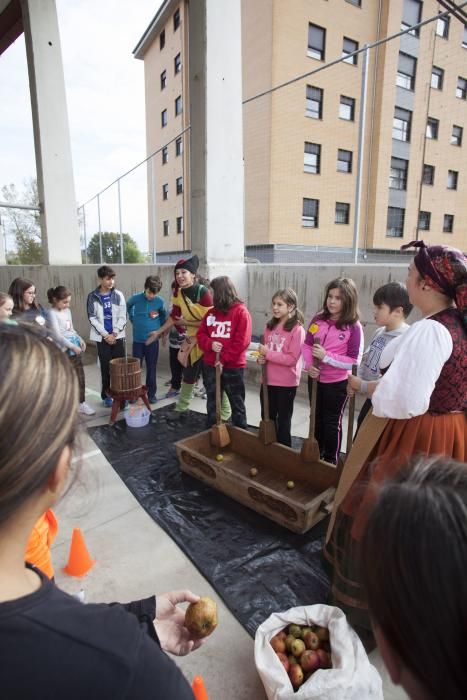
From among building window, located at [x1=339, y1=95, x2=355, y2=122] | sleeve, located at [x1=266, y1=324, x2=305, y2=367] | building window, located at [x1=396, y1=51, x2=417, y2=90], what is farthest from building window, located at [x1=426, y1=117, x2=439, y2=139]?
sleeve, located at [x1=266, y1=324, x2=305, y2=367]

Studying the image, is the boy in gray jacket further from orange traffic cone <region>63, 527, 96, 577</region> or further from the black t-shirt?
the black t-shirt

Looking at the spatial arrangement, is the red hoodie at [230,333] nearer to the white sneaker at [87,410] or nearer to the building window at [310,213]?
the white sneaker at [87,410]

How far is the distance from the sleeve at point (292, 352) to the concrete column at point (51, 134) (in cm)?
776

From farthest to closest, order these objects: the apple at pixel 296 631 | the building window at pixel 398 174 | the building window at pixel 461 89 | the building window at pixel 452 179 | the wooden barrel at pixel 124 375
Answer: the building window at pixel 452 179, the building window at pixel 461 89, the building window at pixel 398 174, the wooden barrel at pixel 124 375, the apple at pixel 296 631

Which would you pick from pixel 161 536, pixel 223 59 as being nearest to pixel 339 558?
pixel 161 536

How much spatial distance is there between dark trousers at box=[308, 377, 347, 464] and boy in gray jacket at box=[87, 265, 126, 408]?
107 inches

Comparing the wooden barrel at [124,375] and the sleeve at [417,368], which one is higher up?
the sleeve at [417,368]

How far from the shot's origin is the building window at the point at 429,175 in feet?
66.2

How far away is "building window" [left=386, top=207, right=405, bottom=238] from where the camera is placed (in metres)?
19.1

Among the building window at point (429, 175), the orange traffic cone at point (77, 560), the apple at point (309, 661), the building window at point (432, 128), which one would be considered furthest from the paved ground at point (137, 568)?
the building window at point (432, 128)

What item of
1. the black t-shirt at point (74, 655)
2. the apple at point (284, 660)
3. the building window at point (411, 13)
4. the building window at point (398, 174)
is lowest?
the apple at point (284, 660)

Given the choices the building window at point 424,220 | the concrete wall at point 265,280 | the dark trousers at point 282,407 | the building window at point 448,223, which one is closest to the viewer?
the dark trousers at point 282,407

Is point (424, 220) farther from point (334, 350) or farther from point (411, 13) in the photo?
point (334, 350)

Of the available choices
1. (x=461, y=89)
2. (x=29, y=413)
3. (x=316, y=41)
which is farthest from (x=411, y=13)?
(x=29, y=413)
